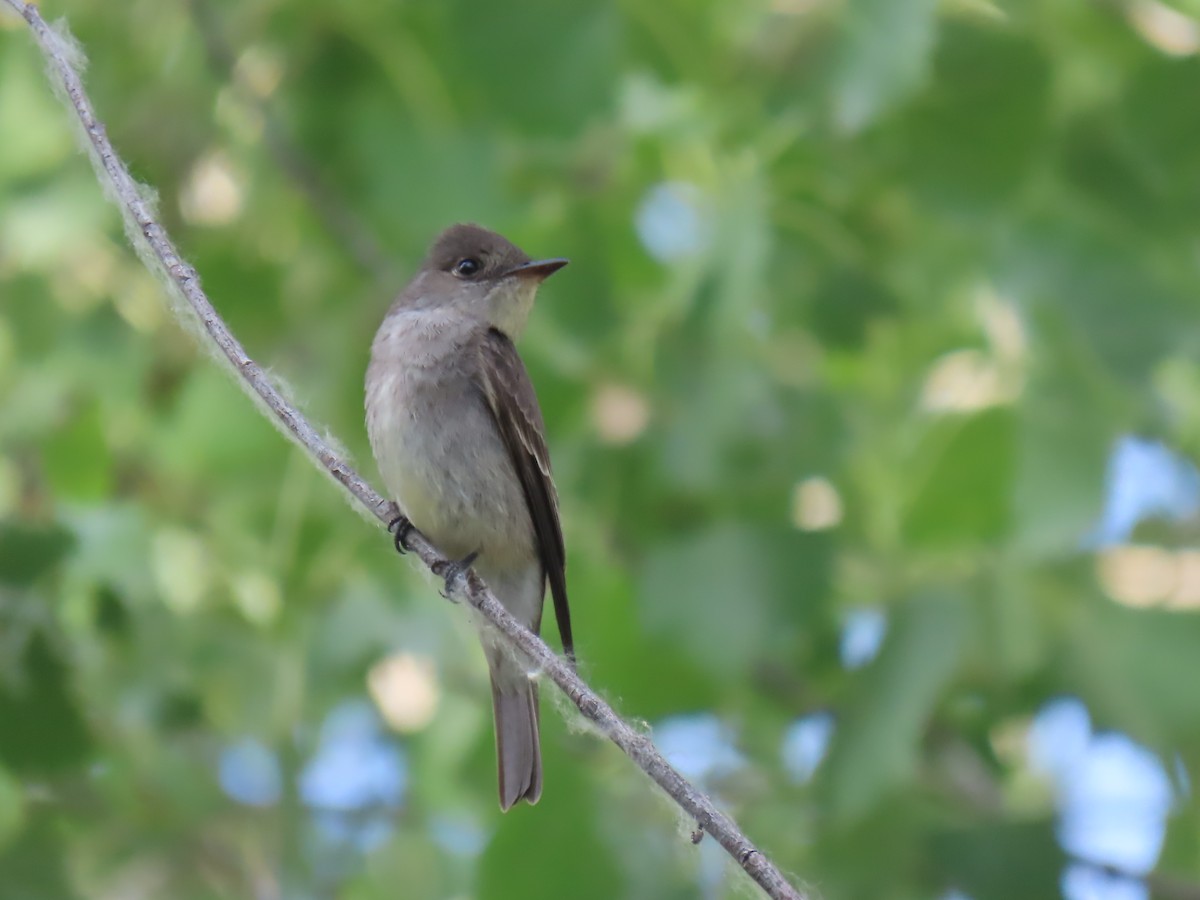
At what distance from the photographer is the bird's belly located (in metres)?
3.32

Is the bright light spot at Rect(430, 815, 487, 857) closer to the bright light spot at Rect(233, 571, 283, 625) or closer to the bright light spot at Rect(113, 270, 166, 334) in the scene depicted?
the bright light spot at Rect(233, 571, 283, 625)

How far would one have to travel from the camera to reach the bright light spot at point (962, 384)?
404 centimetres

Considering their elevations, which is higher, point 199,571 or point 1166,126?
point 1166,126

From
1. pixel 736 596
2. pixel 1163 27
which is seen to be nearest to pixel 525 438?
pixel 736 596

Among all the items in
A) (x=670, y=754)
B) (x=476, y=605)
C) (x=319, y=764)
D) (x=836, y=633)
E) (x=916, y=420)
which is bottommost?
(x=670, y=754)

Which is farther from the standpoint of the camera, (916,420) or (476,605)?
(916,420)

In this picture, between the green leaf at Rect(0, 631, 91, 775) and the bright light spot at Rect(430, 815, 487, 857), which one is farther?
the bright light spot at Rect(430, 815, 487, 857)

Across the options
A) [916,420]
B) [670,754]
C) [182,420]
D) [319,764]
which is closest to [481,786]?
[319,764]

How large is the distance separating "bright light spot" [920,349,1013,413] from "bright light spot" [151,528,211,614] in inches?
86.5

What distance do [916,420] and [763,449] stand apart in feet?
2.27

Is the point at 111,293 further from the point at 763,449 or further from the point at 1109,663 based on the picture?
the point at 1109,663

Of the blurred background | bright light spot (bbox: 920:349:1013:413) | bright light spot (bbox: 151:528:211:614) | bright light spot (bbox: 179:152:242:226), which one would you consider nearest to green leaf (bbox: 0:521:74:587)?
the blurred background

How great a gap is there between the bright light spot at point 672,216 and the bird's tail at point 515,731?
130 cm

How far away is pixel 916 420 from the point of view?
14.3ft
